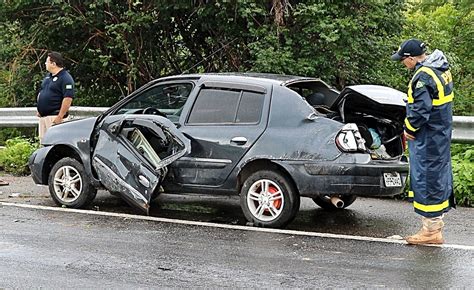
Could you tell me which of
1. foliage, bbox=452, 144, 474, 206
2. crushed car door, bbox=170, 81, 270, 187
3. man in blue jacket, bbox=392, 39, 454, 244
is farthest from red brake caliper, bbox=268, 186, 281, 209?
foliage, bbox=452, 144, 474, 206

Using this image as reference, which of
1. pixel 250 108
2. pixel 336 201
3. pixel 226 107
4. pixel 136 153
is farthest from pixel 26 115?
pixel 336 201

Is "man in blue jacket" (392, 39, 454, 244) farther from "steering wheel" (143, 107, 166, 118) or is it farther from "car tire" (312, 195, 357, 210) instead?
"steering wheel" (143, 107, 166, 118)

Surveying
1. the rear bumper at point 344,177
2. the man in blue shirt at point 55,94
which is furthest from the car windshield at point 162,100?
the man in blue shirt at point 55,94

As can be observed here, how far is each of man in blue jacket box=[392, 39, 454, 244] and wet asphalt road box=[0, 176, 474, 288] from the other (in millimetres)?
364

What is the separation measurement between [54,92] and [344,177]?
5250 mm

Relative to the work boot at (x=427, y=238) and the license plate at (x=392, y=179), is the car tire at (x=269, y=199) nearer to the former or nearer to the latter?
the license plate at (x=392, y=179)

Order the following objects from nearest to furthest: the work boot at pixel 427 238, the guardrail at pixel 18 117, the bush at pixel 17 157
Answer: the work boot at pixel 427 238, the bush at pixel 17 157, the guardrail at pixel 18 117

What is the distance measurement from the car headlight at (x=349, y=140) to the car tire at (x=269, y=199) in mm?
684

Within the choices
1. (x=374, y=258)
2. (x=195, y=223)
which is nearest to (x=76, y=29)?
(x=195, y=223)

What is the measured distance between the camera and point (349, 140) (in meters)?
7.57

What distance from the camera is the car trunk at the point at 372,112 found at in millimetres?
7805

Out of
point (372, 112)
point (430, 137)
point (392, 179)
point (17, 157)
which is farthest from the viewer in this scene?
point (17, 157)

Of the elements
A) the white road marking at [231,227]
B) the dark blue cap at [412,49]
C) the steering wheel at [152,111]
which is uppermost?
the dark blue cap at [412,49]

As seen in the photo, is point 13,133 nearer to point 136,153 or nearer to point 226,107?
point 136,153
